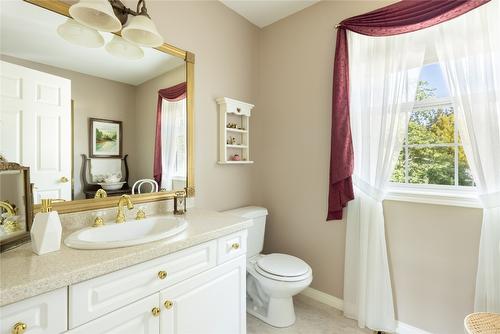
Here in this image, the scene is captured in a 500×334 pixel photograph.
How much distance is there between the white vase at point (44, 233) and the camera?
91 cm

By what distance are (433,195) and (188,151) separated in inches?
68.1

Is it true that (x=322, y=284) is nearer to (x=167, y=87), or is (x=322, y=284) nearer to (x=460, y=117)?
(x=460, y=117)

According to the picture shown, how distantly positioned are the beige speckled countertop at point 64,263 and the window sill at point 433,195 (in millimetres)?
1379

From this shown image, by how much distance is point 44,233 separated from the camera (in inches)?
36.1

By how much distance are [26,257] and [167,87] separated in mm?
1253

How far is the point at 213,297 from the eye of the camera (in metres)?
1.26

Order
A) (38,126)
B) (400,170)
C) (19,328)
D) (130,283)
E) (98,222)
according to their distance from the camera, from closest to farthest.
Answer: (19,328) → (130,283) → (38,126) → (98,222) → (400,170)

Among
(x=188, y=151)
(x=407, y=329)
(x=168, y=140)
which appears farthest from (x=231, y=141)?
(x=407, y=329)

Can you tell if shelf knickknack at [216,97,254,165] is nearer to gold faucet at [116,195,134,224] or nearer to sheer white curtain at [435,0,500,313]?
gold faucet at [116,195,134,224]

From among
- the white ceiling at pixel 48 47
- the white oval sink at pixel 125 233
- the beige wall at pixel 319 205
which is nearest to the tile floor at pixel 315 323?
the beige wall at pixel 319 205

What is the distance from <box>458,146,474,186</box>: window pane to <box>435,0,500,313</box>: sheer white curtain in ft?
0.47

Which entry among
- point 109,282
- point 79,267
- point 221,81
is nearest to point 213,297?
point 109,282

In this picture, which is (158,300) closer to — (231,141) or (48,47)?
(48,47)

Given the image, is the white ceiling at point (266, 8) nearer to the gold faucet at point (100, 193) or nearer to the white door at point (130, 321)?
the gold faucet at point (100, 193)
